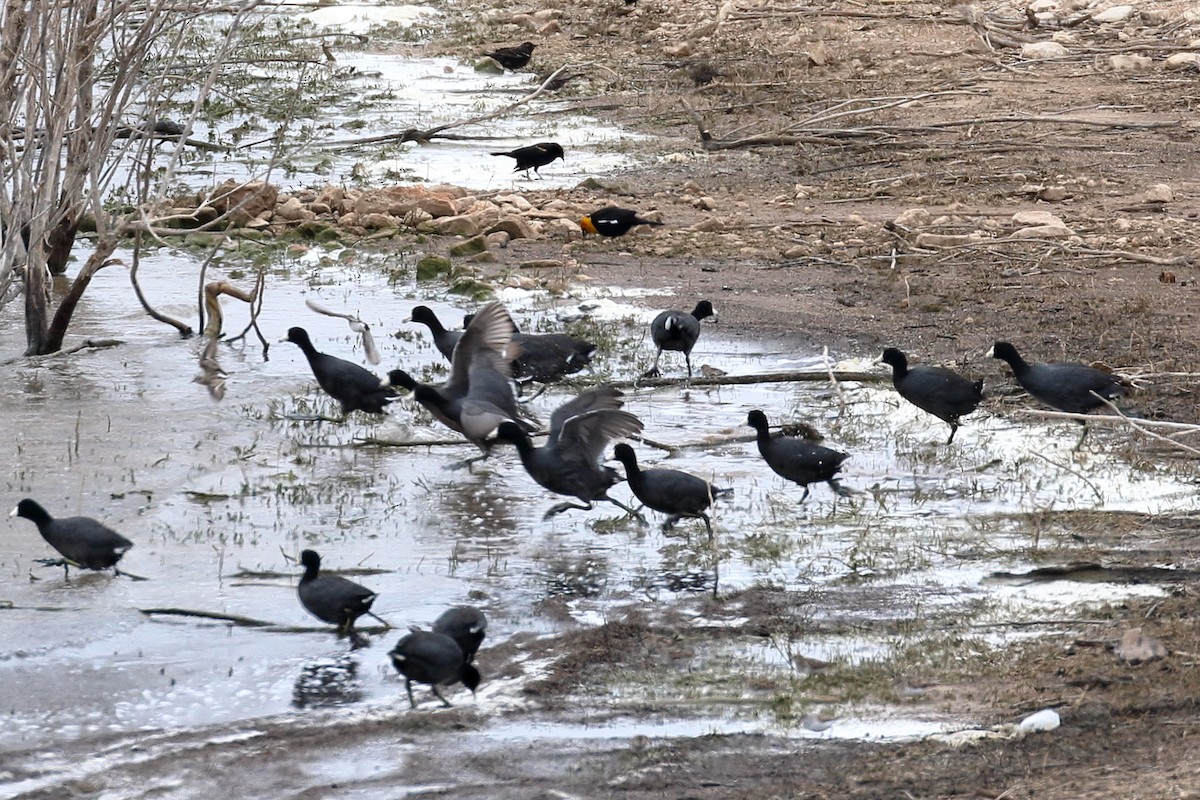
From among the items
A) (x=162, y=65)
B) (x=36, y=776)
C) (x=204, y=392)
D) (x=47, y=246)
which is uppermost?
(x=162, y=65)

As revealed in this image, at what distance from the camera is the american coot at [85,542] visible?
6.75 m

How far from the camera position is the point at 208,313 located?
1125 cm

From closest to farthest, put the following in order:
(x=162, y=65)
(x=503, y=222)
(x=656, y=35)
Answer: (x=162, y=65) < (x=503, y=222) < (x=656, y=35)

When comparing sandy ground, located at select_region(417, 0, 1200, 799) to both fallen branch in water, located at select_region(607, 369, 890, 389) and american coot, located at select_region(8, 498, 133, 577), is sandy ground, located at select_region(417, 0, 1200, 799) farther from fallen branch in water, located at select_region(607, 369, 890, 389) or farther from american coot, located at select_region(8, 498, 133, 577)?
american coot, located at select_region(8, 498, 133, 577)

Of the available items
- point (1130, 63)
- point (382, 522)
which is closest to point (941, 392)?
point (382, 522)

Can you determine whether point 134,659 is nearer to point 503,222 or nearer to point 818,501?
point 818,501

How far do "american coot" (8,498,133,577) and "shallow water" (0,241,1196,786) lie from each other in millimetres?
156

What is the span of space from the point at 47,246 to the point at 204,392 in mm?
2081

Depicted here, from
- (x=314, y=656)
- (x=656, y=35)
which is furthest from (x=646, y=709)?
(x=656, y=35)

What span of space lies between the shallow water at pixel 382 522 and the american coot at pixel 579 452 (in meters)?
0.23

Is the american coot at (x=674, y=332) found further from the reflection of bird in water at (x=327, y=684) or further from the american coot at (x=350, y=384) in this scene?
the reflection of bird in water at (x=327, y=684)

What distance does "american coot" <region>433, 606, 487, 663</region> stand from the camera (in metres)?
5.86

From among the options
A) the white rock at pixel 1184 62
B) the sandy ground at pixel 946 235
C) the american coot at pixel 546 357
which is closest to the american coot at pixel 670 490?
the sandy ground at pixel 946 235

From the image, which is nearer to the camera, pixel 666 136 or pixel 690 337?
pixel 690 337
